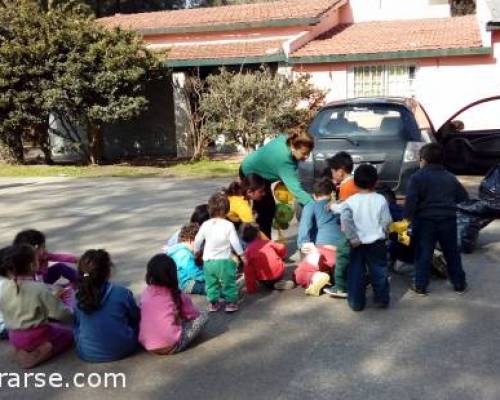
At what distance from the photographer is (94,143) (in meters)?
16.5

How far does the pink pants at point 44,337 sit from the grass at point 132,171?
8.85 m

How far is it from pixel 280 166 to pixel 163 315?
90.7 inches

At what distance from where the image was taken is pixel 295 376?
3.92 meters

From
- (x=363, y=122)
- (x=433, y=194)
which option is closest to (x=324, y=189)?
(x=433, y=194)

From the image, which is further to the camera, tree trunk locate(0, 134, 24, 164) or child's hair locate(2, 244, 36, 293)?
tree trunk locate(0, 134, 24, 164)

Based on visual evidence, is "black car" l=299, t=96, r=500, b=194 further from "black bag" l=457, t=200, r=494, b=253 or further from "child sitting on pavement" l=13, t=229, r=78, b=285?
"child sitting on pavement" l=13, t=229, r=78, b=285

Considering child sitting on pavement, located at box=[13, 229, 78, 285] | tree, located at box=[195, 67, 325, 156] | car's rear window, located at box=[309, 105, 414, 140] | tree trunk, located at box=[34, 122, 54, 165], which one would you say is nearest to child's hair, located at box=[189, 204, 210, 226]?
child sitting on pavement, located at box=[13, 229, 78, 285]

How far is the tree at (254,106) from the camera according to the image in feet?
48.1

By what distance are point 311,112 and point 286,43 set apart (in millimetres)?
2415

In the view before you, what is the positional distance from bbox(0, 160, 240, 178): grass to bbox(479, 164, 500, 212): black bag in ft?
22.8

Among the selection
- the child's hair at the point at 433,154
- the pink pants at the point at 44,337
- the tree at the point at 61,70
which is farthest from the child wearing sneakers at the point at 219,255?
the tree at the point at 61,70

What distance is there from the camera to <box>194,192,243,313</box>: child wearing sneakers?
5090 mm

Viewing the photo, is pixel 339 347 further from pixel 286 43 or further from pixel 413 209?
pixel 286 43

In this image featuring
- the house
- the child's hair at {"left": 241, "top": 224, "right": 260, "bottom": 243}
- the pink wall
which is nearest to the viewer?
the child's hair at {"left": 241, "top": 224, "right": 260, "bottom": 243}
